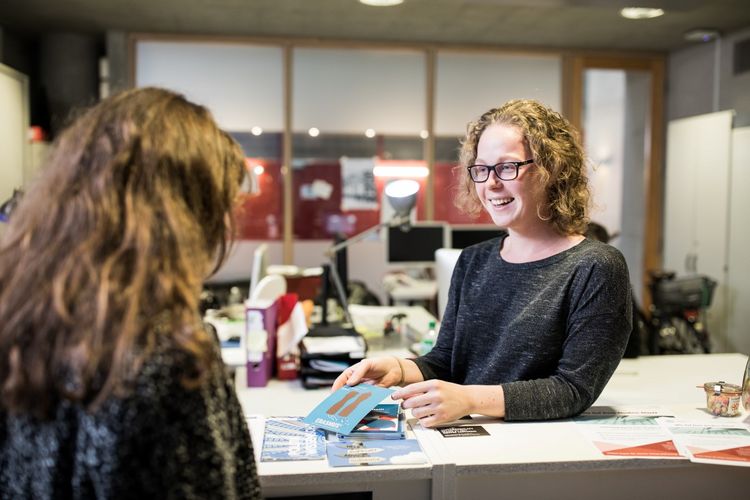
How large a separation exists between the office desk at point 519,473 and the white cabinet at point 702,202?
3.42 meters

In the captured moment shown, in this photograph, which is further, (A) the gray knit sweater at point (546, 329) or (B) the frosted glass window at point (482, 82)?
(B) the frosted glass window at point (482, 82)

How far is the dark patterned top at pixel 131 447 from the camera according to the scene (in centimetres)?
73

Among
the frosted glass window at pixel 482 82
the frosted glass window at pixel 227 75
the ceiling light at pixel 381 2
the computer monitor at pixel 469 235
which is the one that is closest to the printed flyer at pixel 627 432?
the computer monitor at pixel 469 235

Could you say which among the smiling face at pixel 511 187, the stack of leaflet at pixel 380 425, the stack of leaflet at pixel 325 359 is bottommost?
the stack of leaflet at pixel 325 359

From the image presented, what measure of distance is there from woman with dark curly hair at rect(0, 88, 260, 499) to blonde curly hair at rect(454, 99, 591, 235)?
87cm

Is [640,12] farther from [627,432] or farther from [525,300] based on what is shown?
[627,432]

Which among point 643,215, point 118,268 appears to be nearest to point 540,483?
point 118,268

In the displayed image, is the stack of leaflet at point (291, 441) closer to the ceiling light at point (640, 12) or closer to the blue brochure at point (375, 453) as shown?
the blue brochure at point (375, 453)

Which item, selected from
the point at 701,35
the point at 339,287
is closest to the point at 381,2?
the point at 339,287

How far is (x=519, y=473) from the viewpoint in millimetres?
1257

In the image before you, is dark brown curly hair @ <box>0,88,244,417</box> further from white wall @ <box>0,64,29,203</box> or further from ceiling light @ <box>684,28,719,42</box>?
ceiling light @ <box>684,28,719,42</box>

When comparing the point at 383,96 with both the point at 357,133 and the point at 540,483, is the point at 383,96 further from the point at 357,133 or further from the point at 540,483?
the point at 540,483

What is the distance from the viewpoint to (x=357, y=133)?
534 centimetres

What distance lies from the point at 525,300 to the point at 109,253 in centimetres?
94
